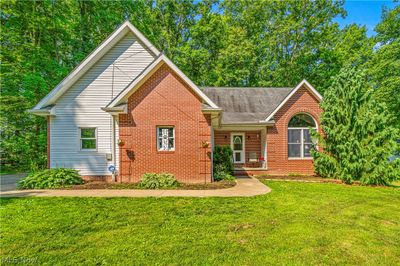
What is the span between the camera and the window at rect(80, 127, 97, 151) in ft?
37.0

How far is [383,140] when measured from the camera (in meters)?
11.0

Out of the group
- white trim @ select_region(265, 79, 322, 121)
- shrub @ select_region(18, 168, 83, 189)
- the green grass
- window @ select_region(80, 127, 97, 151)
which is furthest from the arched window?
shrub @ select_region(18, 168, 83, 189)

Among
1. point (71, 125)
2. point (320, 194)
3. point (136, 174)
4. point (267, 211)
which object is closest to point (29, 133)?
point (71, 125)

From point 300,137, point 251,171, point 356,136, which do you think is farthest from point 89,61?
point 356,136

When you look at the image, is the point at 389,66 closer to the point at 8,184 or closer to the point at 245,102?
the point at 245,102

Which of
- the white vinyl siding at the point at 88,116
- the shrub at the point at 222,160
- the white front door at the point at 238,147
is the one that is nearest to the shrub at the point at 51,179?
the white vinyl siding at the point at 88,116

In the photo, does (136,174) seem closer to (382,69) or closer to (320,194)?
(320,194)

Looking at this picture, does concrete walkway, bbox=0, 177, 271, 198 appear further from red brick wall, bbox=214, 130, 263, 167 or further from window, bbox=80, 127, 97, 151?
red brick wall, bbox=214, 130, 263, 167

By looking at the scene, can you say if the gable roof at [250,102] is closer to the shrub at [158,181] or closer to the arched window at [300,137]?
the arched window at [300,137]

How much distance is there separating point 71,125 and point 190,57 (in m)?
16.8

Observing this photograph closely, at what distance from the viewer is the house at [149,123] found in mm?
9852

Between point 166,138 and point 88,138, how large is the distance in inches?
177

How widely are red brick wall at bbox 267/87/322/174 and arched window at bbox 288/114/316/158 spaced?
Answer: 320 mm

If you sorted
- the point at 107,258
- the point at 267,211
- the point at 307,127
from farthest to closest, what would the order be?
the point at 307,127 < the point at 267,211 < the point at 107,258
